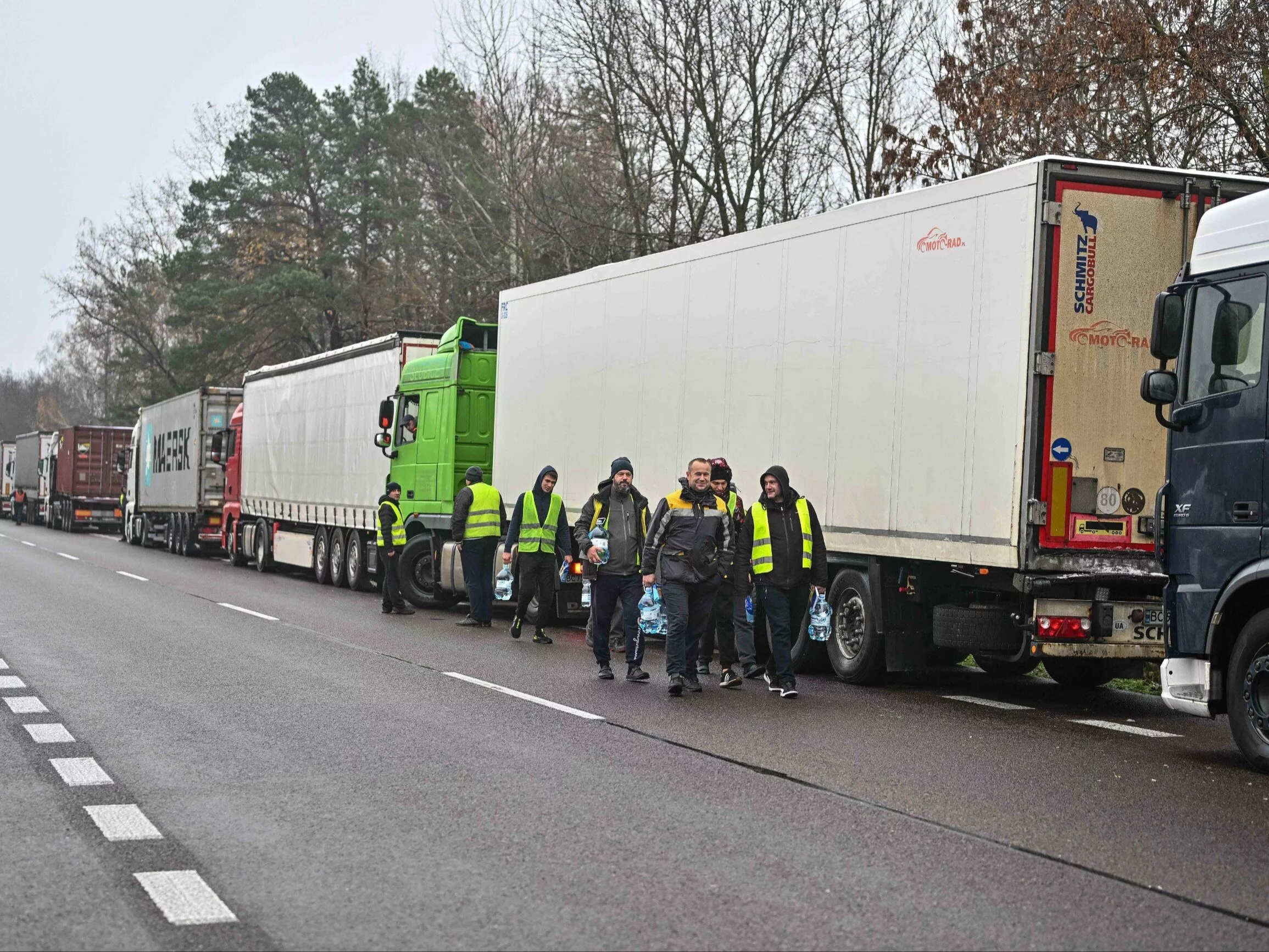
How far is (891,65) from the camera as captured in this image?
29172 mm

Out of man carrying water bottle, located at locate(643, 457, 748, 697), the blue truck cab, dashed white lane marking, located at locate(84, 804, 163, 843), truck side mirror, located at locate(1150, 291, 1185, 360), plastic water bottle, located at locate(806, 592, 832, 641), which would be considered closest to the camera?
dashed white lane marking, located at locate(84, 804, 163, 843)

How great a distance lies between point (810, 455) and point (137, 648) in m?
6.15

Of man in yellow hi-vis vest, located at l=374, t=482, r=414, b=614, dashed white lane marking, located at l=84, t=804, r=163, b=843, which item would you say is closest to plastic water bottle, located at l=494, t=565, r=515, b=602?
man in yellow hi-vis vest, located at l=374, t=482, r=414, b=614

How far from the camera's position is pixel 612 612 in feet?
45.5

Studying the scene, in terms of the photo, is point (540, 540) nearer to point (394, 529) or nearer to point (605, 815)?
point (394, 529)

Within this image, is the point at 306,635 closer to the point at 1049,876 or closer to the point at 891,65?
the point at 1049,876

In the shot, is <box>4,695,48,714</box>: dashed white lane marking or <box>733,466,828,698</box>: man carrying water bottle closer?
<box>4,695,48,714</box>: dashed white lane marking

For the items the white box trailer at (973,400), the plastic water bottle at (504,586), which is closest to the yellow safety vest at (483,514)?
the plastic water bottle at (504,586)

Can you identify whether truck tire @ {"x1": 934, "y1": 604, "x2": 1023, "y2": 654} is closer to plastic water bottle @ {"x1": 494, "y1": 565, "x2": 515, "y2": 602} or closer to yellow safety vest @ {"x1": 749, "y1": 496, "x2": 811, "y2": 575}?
yellow safety vest @ {"x1": 749, "y1": 496, "x2": 811, "y2": 575}

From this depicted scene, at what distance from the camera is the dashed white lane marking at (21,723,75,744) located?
945cm

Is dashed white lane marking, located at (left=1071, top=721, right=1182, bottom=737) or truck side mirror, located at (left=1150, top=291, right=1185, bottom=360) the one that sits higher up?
truck side mirror, located at (left=1150, top=291, right=1185, bottom=360)

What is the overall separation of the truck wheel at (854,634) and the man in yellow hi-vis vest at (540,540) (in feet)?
12.3

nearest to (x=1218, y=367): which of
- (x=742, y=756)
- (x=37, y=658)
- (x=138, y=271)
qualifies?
(x=742, y=756)

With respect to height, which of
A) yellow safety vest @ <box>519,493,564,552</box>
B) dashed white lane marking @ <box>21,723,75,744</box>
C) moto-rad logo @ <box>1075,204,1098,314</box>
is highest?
moto-rad logo @ <box>1075,204,1098,314</box>
